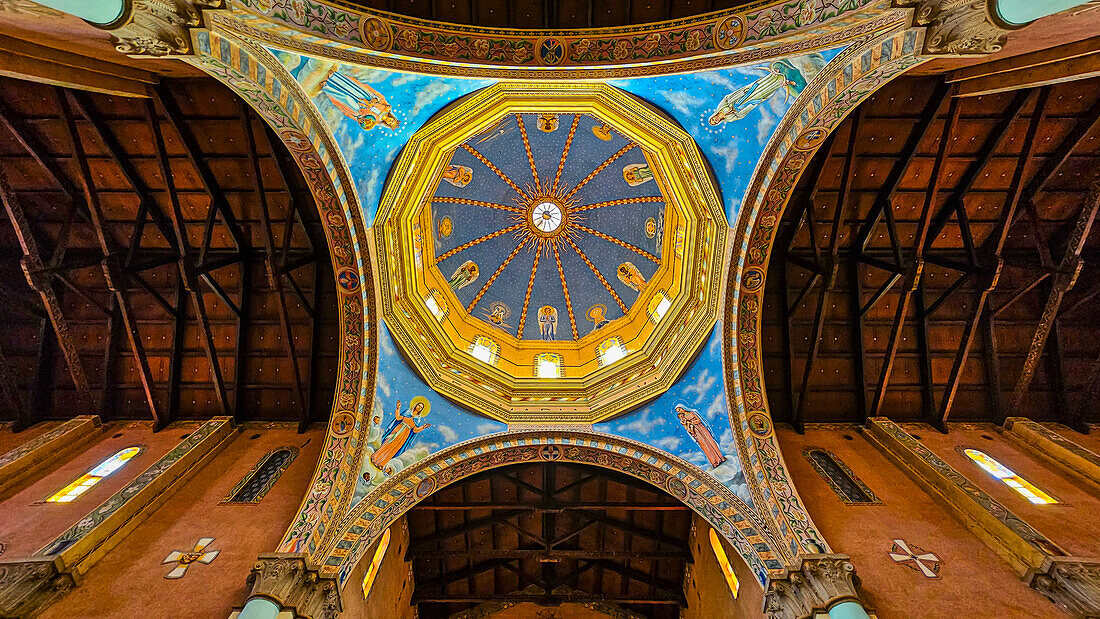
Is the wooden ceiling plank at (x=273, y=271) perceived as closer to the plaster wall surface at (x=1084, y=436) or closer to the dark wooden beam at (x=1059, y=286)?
the dark wooden beam at (x=1059, y=286)

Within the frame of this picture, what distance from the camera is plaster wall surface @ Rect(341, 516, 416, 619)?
484 inches

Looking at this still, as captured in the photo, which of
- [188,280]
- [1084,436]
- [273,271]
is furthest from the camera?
[1084,436]

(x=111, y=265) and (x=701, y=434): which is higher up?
(x=111, y=265)

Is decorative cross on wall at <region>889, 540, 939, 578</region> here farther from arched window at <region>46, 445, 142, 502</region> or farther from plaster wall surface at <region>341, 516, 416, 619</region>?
arched window at <region>46, 445, 142, 502</region>

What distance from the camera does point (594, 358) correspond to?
53.6 feet

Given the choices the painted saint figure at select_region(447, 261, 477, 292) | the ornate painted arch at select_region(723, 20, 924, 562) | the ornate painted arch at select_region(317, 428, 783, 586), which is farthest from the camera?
the painted saint figure at select_region(447, 261, 477, 292)

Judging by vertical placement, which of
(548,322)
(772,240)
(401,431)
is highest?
(772,240)

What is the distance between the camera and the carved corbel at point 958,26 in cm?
662

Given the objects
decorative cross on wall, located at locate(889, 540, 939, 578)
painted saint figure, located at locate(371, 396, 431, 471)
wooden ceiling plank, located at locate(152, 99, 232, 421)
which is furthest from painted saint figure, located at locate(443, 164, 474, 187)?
decorative cross on wall, located at locate(889, 540, 939, 578)

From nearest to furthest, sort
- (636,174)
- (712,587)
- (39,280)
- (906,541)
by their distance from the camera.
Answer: (906,541), (39,280), (712,587), (636,174)

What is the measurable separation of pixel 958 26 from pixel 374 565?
1622 cm

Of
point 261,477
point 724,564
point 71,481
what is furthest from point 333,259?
point 724,564

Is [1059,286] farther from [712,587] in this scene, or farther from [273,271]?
[273,271]

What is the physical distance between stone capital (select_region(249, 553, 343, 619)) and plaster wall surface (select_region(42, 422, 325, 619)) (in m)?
0.63
